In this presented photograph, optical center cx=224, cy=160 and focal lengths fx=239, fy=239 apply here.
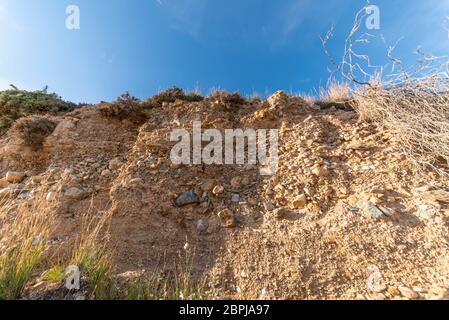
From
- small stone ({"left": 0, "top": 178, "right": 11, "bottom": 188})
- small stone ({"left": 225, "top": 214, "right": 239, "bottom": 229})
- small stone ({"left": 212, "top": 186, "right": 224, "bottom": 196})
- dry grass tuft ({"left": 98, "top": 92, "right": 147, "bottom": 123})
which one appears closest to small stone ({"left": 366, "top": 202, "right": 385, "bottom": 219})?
small stone ({"left": 225, "top": 214, "right": 239, "bottom": 229})

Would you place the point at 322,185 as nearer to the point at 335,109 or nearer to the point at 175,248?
the point at 175,248

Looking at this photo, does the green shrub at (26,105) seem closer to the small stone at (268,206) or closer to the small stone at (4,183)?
the small stone at (4,183)

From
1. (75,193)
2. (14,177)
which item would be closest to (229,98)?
(75,193)

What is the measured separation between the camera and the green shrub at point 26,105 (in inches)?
208

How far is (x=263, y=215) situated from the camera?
121 inches

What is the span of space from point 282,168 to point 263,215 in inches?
35.3

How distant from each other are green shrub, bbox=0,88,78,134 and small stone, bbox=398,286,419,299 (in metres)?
6.99

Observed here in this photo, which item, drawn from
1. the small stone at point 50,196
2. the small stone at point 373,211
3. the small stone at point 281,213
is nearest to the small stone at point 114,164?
the small stone at point 50,196

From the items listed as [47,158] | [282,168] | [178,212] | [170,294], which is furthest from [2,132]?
[282,168]

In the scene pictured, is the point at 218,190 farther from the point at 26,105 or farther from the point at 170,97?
the point at 26,105

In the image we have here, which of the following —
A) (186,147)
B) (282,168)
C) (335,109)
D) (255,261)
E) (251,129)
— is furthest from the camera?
(335,109)

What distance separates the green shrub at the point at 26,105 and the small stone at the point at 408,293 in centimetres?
699

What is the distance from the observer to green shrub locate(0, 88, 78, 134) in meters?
5.29

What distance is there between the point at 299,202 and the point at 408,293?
1366 mm
